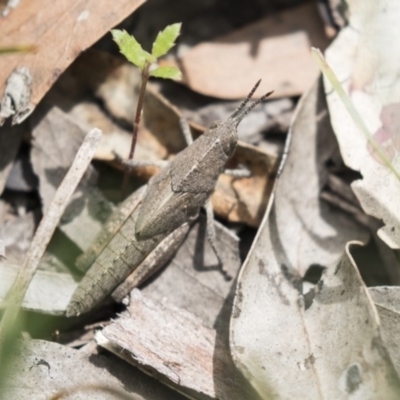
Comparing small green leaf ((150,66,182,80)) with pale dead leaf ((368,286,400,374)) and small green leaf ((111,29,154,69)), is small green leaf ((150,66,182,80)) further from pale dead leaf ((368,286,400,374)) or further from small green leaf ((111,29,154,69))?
pale dead leaf ((368,286,400,374))

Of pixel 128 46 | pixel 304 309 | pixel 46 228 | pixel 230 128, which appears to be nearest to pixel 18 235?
pixel 46 228

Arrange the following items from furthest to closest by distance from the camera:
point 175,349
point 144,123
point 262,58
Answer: point 262,58
point 144,123
point 175,349

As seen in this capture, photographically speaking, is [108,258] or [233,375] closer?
[233,375]

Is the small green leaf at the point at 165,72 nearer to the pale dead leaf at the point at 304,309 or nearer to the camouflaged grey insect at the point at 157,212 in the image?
the camouflaged grey insect at the point at 157,212

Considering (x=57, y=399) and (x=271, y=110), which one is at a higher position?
(x=271, y=110)

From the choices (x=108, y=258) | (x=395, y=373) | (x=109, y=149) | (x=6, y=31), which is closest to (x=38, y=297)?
(x=108, y=258)

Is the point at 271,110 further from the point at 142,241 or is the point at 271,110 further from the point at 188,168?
the point at 142,241

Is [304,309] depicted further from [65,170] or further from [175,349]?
[65,170]
